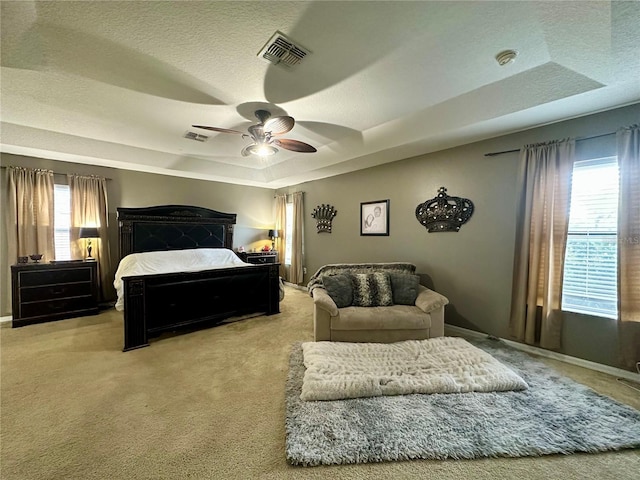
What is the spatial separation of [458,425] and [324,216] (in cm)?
404

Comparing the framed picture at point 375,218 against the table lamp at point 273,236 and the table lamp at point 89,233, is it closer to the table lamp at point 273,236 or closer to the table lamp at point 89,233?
the table lamp at point 273,236

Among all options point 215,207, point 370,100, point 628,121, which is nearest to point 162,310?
point 215,207

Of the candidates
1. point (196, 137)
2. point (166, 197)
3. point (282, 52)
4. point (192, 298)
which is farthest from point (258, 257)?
point (282, 52)

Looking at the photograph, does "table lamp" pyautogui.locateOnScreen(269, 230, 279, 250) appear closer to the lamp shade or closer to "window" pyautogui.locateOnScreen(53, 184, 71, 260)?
the lamp shade

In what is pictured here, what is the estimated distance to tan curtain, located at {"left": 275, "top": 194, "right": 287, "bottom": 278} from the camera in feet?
20.2

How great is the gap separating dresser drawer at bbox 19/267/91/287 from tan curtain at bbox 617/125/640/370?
6.56m

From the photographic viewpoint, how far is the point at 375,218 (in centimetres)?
433

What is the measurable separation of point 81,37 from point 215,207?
3.97 meters

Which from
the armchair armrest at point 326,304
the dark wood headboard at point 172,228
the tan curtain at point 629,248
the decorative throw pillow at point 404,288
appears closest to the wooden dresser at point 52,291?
the dark wood headboard at point 172,228

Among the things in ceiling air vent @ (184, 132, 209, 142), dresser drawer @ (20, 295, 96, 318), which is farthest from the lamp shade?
ceiling air vent @ (184, 132, 209, 142)

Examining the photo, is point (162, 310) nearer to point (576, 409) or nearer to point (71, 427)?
point (71, 427)

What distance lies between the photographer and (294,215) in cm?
576

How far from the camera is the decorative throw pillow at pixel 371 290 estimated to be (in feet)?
9.98

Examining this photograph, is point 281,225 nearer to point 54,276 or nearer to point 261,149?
point 261,149
